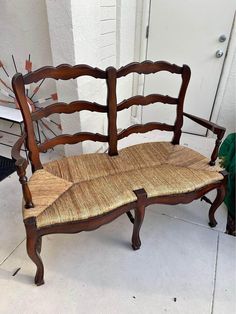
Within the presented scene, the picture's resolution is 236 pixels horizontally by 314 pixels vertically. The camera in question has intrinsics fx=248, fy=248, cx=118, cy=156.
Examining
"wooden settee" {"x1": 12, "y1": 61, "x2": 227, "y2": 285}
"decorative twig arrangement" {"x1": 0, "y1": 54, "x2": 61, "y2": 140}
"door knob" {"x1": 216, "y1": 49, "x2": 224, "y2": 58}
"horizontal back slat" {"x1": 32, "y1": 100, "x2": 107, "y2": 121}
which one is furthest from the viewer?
"door knob" {"x1": 216, "y1": 49, "x2": 224, "y2": 58}

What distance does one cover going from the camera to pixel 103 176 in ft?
4.84

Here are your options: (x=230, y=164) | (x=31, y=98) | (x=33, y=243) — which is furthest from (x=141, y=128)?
(x=31, y=98)

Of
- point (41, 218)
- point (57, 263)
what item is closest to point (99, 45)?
point (41, 218)

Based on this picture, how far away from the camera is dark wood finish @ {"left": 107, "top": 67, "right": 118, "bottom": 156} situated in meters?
1.46

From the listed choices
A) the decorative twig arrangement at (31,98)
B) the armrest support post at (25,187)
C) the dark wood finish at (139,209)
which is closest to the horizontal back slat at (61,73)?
the armrest support post at (25,187)

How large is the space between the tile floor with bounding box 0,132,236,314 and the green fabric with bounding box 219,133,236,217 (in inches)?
4.3

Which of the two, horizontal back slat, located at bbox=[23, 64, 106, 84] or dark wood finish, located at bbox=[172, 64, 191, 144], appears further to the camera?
dark wood finish, located at bbox=[172, 64, 191, 144]

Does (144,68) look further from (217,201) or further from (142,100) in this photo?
(217,201)

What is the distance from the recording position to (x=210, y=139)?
2.80 meters

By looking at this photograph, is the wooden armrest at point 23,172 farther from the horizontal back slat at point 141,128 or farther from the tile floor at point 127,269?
the horizontal back slat at point 141,128

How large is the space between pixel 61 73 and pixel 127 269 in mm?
1183

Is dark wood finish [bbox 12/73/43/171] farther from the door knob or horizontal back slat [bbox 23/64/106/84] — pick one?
the door knob

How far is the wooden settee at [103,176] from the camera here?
120 cm

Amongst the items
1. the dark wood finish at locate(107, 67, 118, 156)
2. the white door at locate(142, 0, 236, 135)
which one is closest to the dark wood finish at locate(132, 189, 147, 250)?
the dark wood finish at locate(107, 67, 118, 156)
